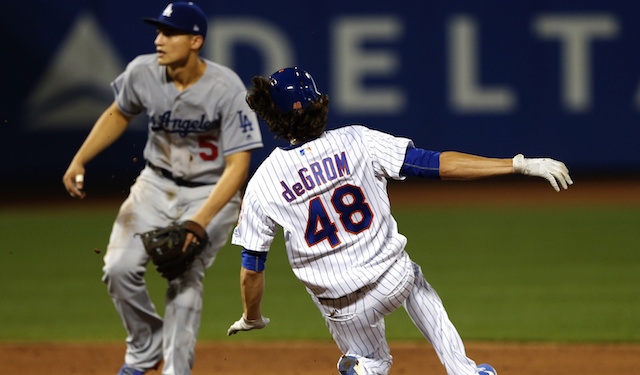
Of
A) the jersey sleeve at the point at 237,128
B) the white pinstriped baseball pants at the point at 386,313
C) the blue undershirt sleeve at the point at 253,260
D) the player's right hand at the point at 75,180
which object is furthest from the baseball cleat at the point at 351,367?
the player's right hand at the point at 75,180

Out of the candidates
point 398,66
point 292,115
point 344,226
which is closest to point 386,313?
point 344,226

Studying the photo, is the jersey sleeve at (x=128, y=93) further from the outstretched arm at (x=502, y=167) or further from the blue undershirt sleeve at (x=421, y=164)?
the outstretched arm at (x=502, y=167)

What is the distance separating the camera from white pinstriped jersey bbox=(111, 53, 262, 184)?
227 inches

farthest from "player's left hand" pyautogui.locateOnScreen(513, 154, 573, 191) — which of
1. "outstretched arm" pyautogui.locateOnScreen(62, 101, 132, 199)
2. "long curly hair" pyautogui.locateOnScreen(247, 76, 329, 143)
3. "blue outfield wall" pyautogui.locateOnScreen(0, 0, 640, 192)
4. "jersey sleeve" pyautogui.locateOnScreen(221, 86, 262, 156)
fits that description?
"blue outfield wall" pyautogui.locateOnScreen(0, 0, 640, 192)

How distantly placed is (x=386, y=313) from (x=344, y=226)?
48cm

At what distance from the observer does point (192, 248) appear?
18.2 ft

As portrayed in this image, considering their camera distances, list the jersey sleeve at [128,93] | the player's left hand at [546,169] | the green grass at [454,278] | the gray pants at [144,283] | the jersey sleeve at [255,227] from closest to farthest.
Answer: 1. the player's left hand at [546,169]
2. the jersey sleeve at [255,227]
3. the gray pants at [144,283]
4. the jersey sleeve at [128,93]
5. the green grass at [454,278]

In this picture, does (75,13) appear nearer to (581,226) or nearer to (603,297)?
(581,226)

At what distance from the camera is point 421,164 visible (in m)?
4.41

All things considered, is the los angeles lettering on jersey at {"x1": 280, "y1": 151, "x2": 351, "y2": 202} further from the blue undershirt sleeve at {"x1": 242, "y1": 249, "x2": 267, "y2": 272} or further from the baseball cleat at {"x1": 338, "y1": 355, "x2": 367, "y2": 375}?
the baseball cleat at {"x1": 338, "y1": 355, "x2": 367, "y2": 375}

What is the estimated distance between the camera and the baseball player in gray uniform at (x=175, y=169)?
223 inches

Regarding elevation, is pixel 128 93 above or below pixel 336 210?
above

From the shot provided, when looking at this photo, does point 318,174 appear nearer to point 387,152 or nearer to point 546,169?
point 387,152

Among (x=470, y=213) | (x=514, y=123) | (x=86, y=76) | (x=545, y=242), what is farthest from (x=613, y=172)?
(x=86, y=76)
